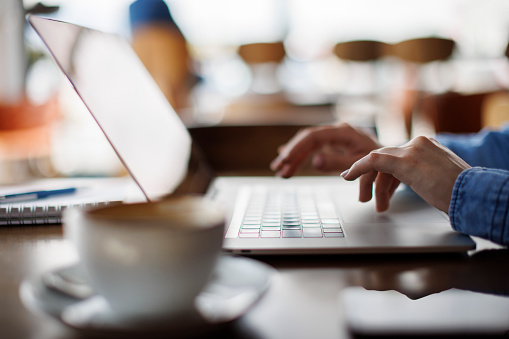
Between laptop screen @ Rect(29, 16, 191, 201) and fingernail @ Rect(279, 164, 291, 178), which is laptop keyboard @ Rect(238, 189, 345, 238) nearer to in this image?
fingernail @ Rect(279, 164, 291, 178)

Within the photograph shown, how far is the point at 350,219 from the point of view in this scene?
0.61 meters

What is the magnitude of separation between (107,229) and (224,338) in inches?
4.4

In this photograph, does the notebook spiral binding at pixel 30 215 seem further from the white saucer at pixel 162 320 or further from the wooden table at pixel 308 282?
the white saucer at pixel 162 320

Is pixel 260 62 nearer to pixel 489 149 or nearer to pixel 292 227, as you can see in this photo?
pixel 489 149

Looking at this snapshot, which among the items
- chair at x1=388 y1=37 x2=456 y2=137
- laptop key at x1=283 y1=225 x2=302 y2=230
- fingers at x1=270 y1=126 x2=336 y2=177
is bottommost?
chair at x1=388 y1=37 x2=456 y2=137

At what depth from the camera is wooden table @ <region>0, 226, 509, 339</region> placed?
13.2 inches

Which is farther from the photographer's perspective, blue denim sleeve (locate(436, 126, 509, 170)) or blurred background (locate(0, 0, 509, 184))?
blurred background (locate(0, 0, 509, 184))

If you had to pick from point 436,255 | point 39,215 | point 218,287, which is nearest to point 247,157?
point 39,215

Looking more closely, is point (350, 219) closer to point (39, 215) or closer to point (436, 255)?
point (436, 255)

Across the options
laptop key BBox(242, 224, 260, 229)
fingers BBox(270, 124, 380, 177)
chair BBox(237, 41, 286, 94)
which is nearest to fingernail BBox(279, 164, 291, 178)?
fingers BBox(270, 124, 380, 177)

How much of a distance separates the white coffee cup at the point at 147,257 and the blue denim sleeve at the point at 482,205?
0.33m

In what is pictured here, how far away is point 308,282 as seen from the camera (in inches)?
16.8

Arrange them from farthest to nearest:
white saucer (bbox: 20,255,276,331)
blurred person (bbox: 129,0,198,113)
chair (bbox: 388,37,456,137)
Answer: chair (bbox: 388,37,456,137) < blurred person (bbox: 129,0,198,113) < white saucer (bbox: 20,255,276,331)

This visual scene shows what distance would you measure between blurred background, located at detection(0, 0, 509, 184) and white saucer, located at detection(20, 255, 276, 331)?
2.20 metres
